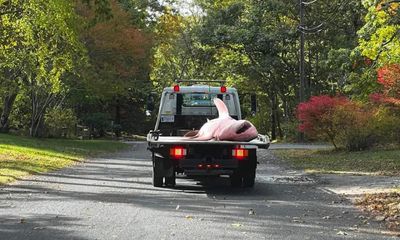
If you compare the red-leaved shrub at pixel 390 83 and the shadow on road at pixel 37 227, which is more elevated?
the red-leaved shrub at pixel 390 83

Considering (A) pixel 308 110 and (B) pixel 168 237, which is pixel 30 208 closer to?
(B) pixel 168 237

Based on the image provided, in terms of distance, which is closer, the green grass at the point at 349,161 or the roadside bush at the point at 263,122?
the green grass at the point at 349,161

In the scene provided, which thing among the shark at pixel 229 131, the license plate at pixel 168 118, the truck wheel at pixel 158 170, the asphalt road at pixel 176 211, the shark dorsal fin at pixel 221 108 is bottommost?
the asphalt road at pixel 176 211

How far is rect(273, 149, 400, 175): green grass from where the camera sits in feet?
53.1

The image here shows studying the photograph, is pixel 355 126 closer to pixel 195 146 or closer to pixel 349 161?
pixel 349 161

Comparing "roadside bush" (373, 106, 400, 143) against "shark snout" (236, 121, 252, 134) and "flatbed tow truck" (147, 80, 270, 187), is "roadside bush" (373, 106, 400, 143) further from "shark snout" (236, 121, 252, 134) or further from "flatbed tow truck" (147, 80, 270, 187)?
"shark snout" (236, 121, 252, 134)

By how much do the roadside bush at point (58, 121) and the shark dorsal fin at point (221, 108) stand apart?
26.3 m

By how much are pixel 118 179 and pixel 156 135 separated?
3134 millimetres

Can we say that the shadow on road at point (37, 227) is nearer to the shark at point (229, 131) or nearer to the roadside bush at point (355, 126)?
the shark at point (229, 131)

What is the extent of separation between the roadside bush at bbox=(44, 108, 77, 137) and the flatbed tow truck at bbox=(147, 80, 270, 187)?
82.2 ft

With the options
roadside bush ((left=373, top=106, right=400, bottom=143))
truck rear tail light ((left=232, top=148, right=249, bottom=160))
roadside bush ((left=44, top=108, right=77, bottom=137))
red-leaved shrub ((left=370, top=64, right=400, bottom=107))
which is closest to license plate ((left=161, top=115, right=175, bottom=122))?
truck rear tail light ((left=232, top=148, right=249, bottom=160))

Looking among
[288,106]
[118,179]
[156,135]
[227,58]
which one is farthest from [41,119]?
[156,135]

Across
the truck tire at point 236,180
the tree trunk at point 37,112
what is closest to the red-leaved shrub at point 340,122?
the truck tire at point 236,180

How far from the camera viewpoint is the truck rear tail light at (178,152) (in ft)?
36.3
